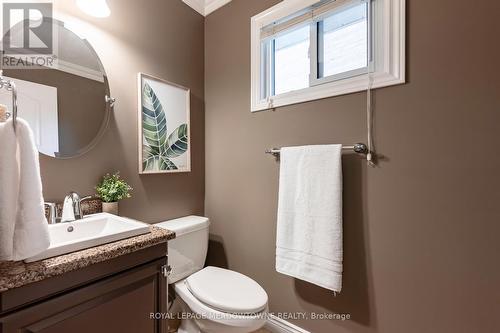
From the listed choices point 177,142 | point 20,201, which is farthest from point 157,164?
point 20,201

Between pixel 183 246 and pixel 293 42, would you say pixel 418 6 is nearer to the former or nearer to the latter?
pixel 293 42

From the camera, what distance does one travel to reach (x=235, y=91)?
1.76 meters

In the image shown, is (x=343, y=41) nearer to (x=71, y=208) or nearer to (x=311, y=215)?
(x=311, y=215)

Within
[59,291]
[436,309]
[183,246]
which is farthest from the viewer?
[183,246]

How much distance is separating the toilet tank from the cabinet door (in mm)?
416

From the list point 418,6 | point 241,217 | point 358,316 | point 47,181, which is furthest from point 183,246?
point 418,6

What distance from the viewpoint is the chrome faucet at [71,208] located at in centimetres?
109

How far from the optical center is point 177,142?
1729mm

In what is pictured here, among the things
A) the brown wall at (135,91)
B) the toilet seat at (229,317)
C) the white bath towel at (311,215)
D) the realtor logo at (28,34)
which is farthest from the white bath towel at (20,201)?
the white bath towel at (311,215)

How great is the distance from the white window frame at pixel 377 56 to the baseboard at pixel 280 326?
4.63ft

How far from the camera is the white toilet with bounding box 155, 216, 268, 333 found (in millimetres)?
1130

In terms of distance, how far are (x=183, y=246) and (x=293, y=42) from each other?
5.00 feet

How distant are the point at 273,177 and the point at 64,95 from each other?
49.2 inches

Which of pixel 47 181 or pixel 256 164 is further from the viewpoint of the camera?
pixel 256 164
